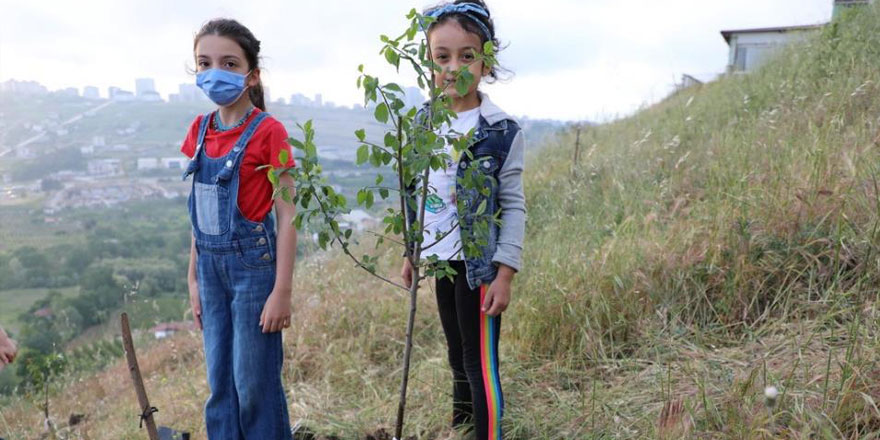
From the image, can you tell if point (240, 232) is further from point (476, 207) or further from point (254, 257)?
point (476, 207)

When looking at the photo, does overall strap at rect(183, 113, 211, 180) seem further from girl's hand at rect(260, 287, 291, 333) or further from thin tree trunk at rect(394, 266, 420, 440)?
thin tree trunk at rect(394, 266, 420, 440)

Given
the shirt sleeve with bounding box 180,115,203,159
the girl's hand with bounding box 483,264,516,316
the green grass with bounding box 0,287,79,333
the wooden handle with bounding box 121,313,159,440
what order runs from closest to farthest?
the wooden handle with bounding box 121,313,159,440 < the girl's hand with bounding box 483,264,516,316 < the shirt sleeve with bounding box 180,115,203,159 < the green grass with bounding box 0,287,79,333

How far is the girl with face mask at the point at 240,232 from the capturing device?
2100 millimetres

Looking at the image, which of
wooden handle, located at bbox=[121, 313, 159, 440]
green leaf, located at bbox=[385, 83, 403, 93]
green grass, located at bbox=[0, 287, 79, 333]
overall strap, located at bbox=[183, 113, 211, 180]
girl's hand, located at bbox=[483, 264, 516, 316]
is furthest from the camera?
green grass, located at bbox=[0, 287, 79, 333]

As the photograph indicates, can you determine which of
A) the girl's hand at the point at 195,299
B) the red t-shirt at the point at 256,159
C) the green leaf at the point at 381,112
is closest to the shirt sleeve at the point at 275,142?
the red t-shirt at the point at 256,159

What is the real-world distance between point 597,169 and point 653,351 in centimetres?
289

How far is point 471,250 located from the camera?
1779mm

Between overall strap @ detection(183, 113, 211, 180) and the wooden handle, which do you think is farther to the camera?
overall strap @ detection(183, 113, 211, 180)

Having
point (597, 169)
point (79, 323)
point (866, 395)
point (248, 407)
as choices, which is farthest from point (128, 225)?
point (866, 395)

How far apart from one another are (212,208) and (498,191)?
1.01 metres

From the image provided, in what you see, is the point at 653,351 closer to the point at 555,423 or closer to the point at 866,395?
the point at 555,423

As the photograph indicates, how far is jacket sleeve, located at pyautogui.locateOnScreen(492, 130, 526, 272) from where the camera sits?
6.76 ft

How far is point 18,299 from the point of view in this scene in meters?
15.2

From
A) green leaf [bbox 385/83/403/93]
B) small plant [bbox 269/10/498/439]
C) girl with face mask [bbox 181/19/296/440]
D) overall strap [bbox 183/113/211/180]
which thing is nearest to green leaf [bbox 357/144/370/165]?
small plant [bbox 269/10/498/439]
